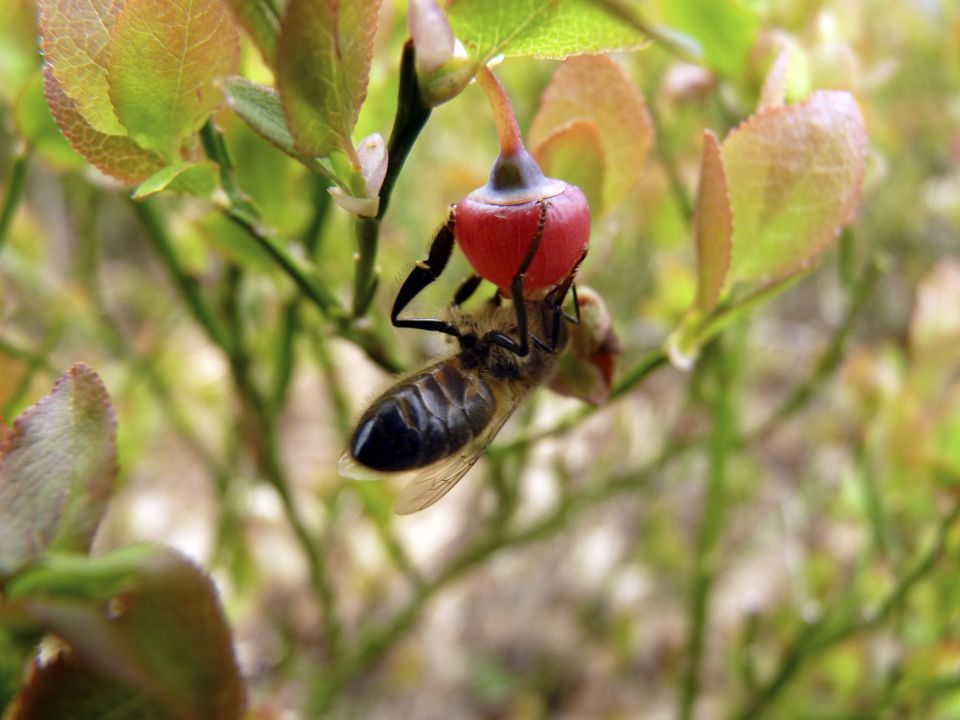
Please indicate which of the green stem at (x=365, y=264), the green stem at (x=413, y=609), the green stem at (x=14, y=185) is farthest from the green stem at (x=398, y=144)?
the green stem at (x=413, y=609)

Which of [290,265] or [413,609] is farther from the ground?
[290,265]

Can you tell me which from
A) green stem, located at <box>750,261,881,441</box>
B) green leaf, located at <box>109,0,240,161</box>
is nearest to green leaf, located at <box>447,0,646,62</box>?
green leaf, located at <box>109,0,240,161</box>

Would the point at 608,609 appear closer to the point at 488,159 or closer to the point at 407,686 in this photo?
the point at 407,686

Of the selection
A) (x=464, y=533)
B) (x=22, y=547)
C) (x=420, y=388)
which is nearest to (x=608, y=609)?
(x=464, y=533)

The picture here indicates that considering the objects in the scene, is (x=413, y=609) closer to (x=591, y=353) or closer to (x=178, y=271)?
(x=178, y=271)

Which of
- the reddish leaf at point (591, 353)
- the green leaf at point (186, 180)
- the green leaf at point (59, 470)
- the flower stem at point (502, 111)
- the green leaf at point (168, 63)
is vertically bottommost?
the reddish leaf at point (591, 353)

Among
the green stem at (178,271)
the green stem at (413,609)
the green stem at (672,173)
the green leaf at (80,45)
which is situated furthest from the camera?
the green stem at (413,609)

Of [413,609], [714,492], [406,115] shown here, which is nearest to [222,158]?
[406,115]

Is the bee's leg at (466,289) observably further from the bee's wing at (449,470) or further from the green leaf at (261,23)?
the green leaf at (261,23)
